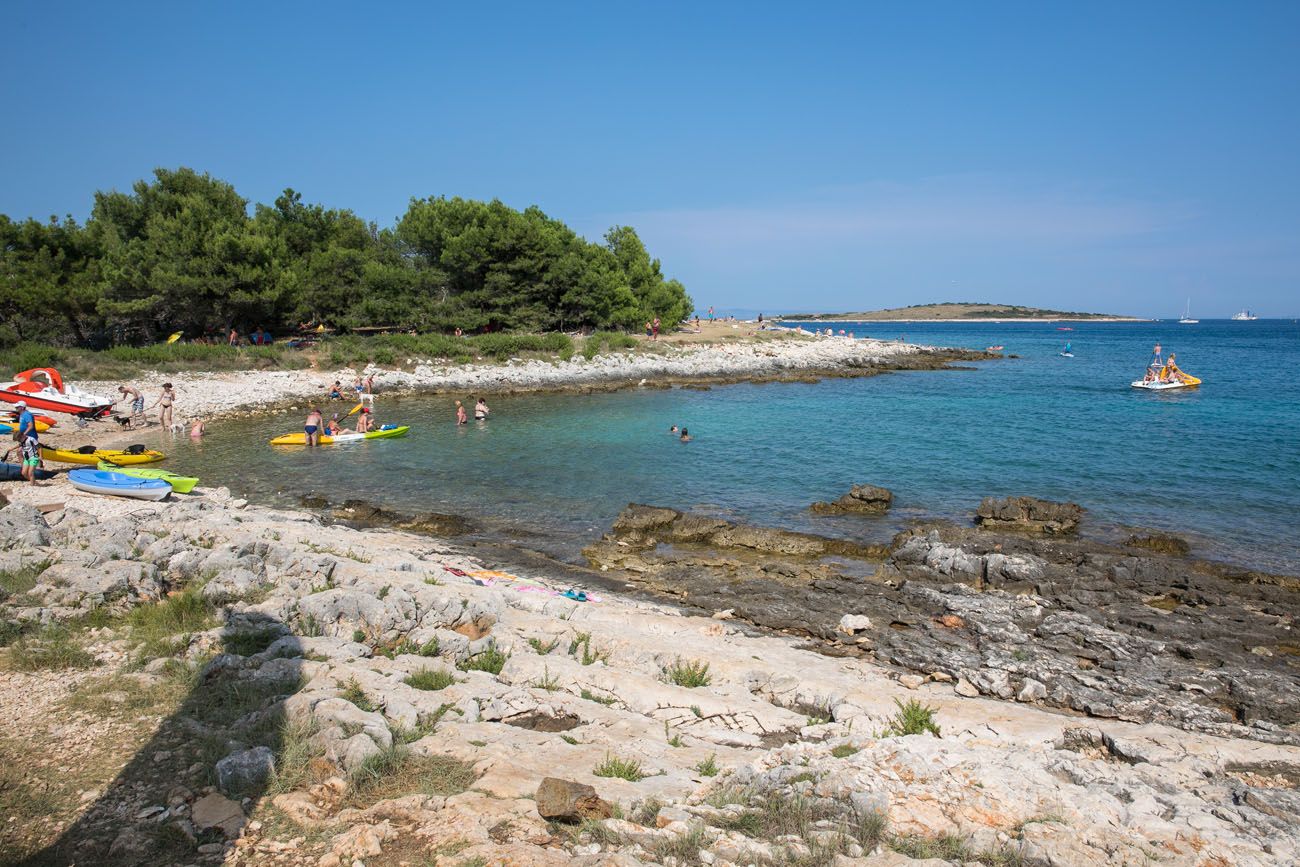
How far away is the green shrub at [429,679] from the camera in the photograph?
7.07 m

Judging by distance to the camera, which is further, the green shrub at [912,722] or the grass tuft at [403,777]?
the green shrub at [912,722]

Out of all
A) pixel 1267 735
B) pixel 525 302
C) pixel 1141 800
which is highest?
pixel 525 302

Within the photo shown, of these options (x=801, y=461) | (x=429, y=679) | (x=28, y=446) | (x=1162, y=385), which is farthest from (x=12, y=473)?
(x=1162, y=385)

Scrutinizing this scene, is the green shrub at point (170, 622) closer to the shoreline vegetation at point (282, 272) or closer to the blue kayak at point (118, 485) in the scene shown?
the blue kayak at point (118, 485)

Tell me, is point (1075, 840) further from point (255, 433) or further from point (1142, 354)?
point (1142, 354)

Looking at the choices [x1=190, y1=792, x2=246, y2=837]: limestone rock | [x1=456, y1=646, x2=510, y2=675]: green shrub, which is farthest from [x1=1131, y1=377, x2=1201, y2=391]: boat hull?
[x1=190, y1=792, x2=246, y2=837]: limestone rock

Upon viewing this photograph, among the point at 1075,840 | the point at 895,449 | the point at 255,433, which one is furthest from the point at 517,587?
the point at 255,433

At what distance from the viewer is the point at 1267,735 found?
8.42 metres

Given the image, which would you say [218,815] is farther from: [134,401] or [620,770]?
[134,401]

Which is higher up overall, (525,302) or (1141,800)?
(525,302)

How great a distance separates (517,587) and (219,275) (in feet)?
124

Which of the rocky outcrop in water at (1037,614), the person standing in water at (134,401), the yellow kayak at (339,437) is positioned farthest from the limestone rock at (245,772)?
the person standing in water at (134,401)

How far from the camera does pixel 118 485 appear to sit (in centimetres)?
1602

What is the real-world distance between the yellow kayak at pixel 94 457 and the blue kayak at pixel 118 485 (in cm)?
324
